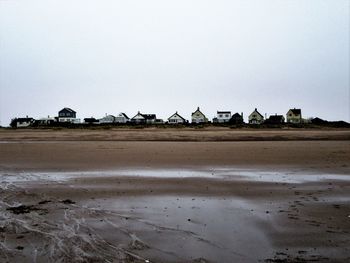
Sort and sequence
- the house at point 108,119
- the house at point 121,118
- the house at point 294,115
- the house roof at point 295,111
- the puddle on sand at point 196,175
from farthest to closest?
the house at point 121,118 → the house at point 108,119 → the house roof at point 295,111 → the house at point 294,115 → the puddle on sand at point 196,175

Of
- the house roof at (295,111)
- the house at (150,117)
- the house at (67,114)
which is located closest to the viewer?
the house roof at (295,111)

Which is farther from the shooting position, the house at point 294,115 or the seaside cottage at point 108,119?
the seaside cottage at point 108,119

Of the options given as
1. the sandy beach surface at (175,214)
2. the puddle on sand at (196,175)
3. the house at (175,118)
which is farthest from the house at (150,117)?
the puddle on sand at (196,175)

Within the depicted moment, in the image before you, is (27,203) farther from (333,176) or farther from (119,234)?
(333,176)

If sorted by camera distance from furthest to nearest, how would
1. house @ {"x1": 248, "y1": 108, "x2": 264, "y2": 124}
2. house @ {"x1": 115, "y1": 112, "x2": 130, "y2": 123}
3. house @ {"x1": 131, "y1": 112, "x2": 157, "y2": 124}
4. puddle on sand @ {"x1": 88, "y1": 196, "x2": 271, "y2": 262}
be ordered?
house @ {"x1": 115, "y1": 112, "x2": 130, "y2": 123} < house @ {"x1": 131, "y1": 112, "x2": 157, "y2": 124} < house @ {"x1": 248, "y1": 108, "x2": 264, "y2": 124} < puddle on sand @ {"x1": 88, "y1": 196, "x2": 271, "y2": 262}

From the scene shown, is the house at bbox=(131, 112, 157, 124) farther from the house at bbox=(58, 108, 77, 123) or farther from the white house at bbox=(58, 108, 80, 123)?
the house at bbox=(58, 108, 77, 123)

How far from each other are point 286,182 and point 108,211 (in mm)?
6940

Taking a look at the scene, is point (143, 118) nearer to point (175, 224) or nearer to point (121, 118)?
point (121, 118)

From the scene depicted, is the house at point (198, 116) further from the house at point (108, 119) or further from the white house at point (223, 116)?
the house at point (108, 119)

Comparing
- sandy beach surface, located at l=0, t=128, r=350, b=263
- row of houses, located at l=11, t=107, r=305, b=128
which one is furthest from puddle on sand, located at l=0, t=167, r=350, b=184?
row of houses, located at l=11, t=107, r=305, b=128

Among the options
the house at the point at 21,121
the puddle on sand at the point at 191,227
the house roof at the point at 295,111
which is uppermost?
the house roof at the point at 295,111

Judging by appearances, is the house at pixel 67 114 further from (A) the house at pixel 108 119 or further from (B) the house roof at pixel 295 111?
(B) the house roof at pixel 295 111

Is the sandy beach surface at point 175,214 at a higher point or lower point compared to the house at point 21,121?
lower

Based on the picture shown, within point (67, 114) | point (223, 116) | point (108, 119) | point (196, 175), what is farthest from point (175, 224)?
point (67, 114)
